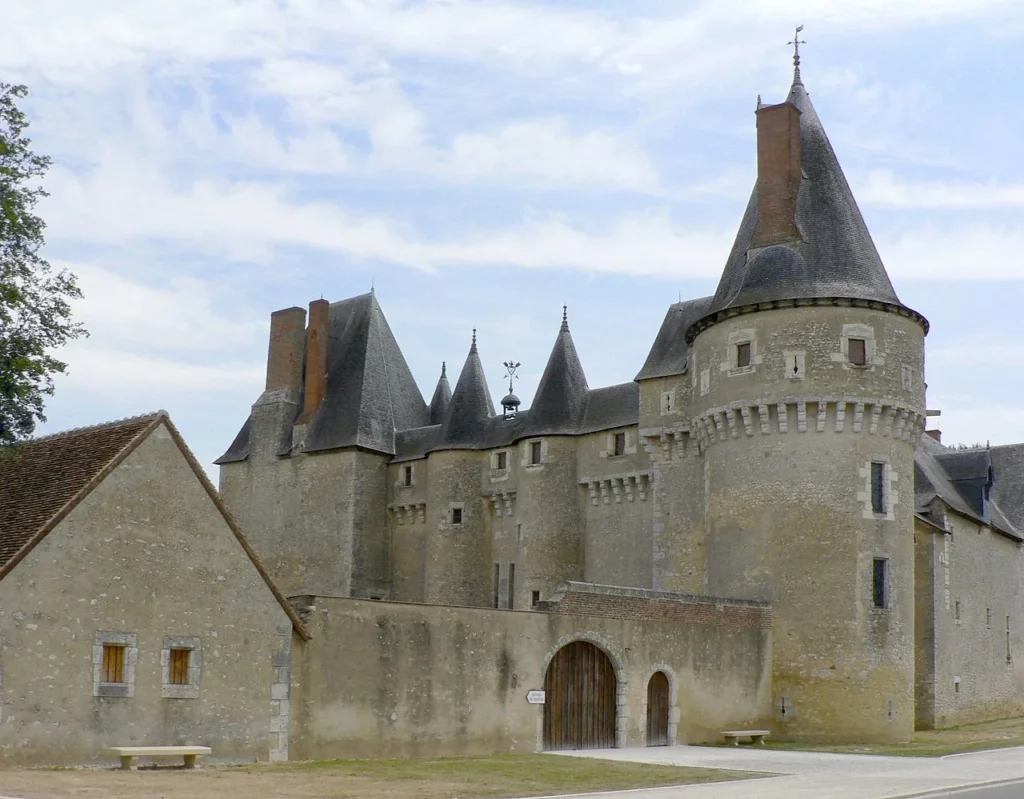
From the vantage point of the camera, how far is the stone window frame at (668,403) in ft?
123

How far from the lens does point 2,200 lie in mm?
22812

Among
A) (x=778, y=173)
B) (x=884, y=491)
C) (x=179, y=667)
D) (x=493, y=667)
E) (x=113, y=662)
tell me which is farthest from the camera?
(x=778, y=173)

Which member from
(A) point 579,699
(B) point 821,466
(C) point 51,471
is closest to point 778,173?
(B) point 821,466

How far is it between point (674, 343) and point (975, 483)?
11964 mm

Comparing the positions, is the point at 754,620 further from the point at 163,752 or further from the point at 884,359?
the point at 163,752

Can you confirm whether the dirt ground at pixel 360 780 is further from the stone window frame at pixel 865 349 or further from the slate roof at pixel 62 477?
the stone window frame at pixel 865 349

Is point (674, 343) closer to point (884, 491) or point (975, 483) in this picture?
point (884, 491)

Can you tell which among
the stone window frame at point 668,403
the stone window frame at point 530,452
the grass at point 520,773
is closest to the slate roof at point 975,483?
the stone window frame at point 668,403

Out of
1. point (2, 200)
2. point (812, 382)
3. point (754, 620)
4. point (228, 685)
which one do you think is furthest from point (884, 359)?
point (2, 200)

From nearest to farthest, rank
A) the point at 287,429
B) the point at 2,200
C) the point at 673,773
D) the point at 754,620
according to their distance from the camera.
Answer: the point at 673,773 < the point at 2,200 < the point at 754,620 < the point at 287,429

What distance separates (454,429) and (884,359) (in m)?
A: 16.6

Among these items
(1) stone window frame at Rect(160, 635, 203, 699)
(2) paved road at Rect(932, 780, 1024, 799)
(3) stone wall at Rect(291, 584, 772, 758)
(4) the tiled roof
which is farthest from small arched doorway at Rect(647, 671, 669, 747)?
(4) the tiled roof

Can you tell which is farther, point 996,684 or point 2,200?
point 996,684

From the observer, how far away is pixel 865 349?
3209 cm
